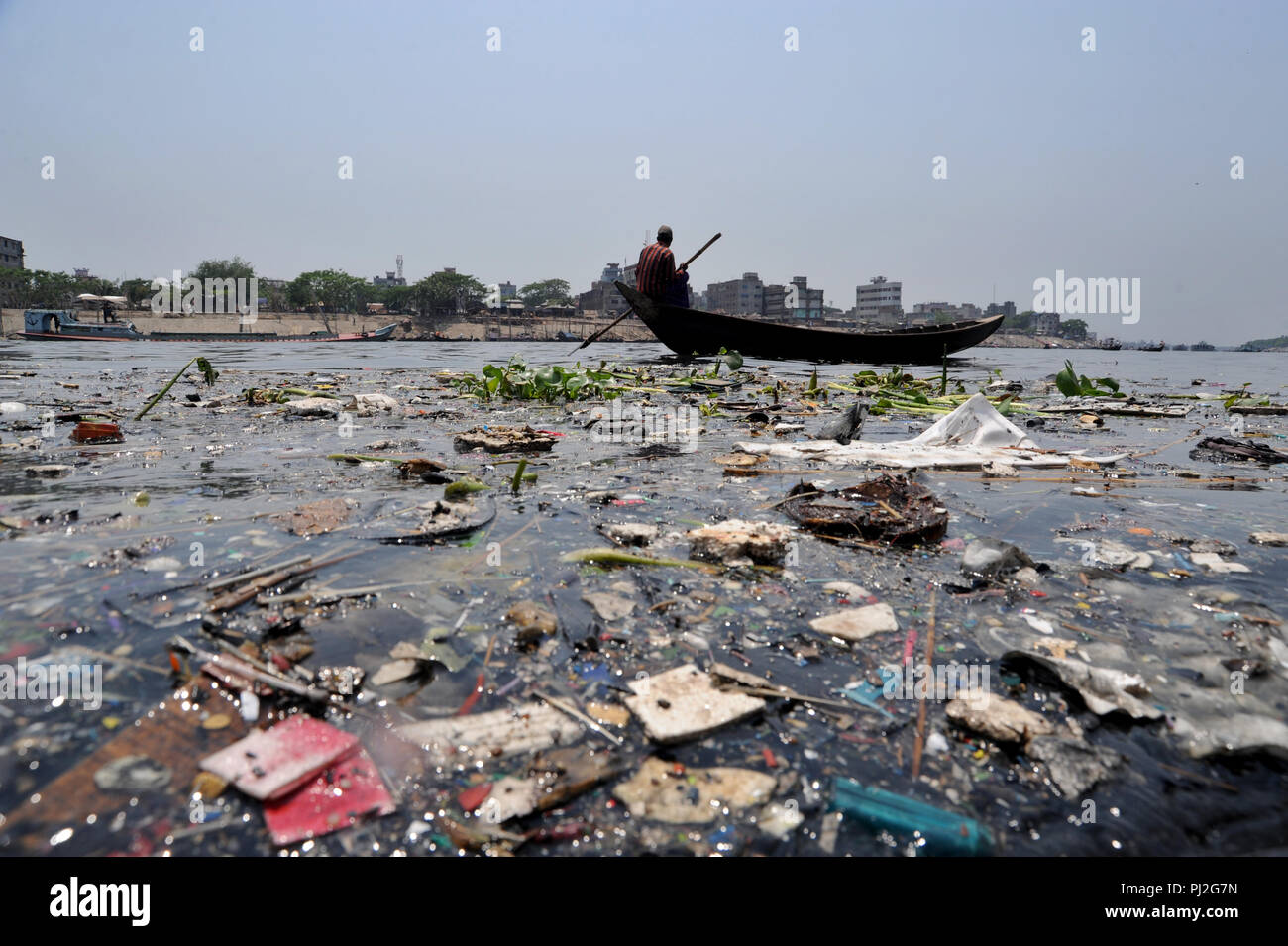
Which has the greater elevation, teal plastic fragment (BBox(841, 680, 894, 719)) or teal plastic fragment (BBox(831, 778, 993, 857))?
teal plastic fragment (BBox(841, 680, 894, 719))

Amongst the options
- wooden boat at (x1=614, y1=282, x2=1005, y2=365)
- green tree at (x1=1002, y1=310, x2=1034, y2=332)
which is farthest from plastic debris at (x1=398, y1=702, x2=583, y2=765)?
green tree at (x1=1002, y1=310, x2=1034, y2=332)

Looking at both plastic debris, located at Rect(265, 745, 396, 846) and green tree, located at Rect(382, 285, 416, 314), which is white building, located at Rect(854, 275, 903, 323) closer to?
green tree, located at Rect(382, 285, 416, 314)

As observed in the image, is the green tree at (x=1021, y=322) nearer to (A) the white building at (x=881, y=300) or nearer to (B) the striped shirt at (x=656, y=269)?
(A) the white building at (x=881, y=300)

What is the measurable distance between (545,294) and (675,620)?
12846cm

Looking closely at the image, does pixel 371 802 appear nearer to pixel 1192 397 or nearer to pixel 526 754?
pixel 526 754

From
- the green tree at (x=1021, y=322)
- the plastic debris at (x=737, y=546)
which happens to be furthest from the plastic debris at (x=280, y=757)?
the green tree at (x=1021, y=322)

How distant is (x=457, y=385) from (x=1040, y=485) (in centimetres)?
675

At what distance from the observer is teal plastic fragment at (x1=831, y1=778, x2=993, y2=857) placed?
36.9 inches

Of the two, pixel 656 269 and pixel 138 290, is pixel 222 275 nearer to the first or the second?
pixel 138 290

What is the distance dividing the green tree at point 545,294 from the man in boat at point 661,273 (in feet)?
374

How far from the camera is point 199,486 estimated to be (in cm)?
289

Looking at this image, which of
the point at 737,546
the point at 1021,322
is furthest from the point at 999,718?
the point at 1021,322

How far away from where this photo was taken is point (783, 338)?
42.9 feet
